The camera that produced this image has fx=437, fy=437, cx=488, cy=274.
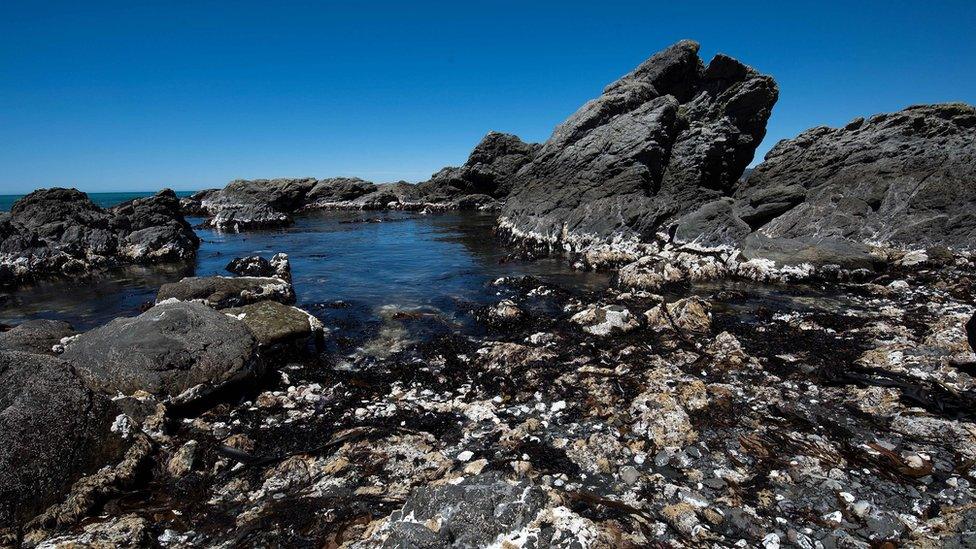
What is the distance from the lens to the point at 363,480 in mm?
7059

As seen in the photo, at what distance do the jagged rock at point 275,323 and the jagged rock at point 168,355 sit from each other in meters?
1.29

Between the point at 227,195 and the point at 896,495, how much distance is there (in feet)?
286

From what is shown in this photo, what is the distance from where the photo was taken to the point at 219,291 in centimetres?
1562

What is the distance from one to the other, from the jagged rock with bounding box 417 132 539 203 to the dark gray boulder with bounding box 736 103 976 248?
48.6 meters

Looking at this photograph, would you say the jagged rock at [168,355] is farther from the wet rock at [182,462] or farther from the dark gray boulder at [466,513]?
the dark gray boulder at [466,513]

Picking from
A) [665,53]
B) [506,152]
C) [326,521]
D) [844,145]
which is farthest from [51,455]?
[506,152]

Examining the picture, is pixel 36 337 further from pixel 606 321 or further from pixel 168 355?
pixel 606 321

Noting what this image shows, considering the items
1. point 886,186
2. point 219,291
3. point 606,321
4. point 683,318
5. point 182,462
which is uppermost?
point 886,186

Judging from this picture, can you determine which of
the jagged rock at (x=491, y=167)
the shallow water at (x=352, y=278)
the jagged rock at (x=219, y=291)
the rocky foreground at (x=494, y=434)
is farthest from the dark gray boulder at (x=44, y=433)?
the jagged rock at (x=491, y=167)

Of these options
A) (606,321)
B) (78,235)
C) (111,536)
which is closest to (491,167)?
(78,235)

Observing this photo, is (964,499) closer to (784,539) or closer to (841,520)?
(841,520)

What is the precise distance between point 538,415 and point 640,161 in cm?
2975

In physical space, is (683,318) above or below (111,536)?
above

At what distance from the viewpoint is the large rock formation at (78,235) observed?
89.4 ft
